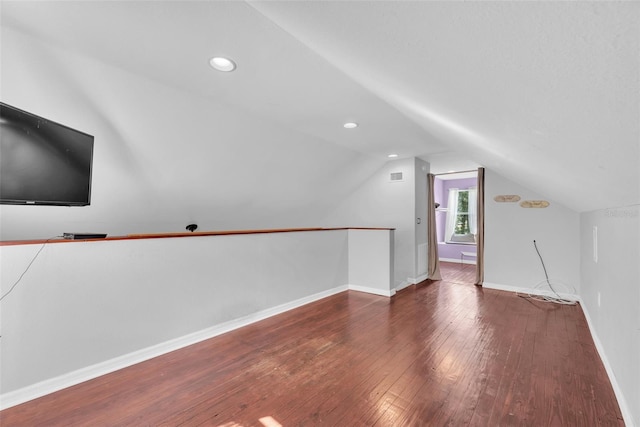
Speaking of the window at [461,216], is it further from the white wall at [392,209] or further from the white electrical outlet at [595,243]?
the white electrical outlet at [595,243]

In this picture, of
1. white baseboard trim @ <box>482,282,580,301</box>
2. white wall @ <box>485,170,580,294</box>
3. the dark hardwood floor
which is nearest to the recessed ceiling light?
the dark hardwood floor

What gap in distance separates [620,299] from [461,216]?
6.40 metres

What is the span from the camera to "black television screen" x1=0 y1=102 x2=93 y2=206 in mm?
1650

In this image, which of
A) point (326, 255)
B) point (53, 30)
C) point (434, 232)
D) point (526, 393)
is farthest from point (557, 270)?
point (53, 30)

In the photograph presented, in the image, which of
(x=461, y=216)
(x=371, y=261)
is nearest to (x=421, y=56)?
(x=371, y=261)

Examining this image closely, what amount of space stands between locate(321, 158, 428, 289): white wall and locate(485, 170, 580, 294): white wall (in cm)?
129

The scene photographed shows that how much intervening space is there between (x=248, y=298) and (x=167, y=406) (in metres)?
1.47

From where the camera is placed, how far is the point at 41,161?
1824 millimetres

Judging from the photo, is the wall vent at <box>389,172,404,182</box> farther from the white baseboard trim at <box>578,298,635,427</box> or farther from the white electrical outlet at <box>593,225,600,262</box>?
the white baseboard trim at <box>578,298,635,427</box>

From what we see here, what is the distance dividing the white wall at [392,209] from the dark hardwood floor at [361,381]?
179cm

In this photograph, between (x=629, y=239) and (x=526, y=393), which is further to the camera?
(x=526, y=393)

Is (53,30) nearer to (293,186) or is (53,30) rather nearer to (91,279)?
(91,279)

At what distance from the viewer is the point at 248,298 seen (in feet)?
10.8

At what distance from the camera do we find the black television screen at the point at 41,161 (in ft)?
5.41
